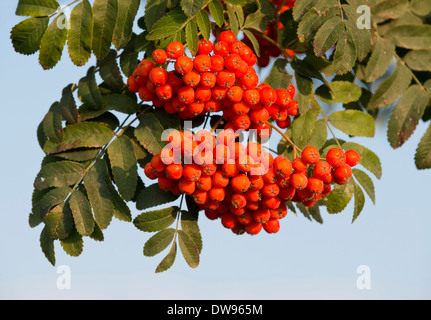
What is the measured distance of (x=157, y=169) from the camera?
1432mm

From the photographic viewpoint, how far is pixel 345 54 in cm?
149

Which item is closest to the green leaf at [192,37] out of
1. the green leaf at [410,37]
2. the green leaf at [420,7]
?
the green leaf at [410,37]

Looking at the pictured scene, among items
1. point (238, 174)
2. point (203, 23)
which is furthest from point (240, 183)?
point (203, 23)

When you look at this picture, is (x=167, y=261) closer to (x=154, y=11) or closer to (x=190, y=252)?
(x=190, y=252)

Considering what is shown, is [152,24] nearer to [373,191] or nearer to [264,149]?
[264,149]

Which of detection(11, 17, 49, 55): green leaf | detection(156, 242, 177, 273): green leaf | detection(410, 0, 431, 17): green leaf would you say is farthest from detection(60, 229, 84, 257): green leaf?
detection(410, 0, 431, 17): green leaf

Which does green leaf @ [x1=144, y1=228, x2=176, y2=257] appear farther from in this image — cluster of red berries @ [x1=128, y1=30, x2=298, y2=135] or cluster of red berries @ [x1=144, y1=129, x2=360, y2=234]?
cluster of red berries @ [x1=128, y1=30, x2=298, y2=135]

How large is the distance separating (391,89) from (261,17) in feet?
1.69

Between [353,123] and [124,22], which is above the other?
[124,22]

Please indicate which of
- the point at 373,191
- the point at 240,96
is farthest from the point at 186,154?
the point at 373,191

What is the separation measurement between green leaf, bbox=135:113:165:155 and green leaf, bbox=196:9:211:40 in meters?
0.28

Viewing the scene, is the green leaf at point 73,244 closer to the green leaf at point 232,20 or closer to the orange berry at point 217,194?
the orange berry at point 217,194

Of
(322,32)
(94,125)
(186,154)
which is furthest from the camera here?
(94,125)

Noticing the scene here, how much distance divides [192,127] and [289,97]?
0.95 ft
